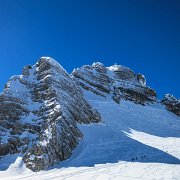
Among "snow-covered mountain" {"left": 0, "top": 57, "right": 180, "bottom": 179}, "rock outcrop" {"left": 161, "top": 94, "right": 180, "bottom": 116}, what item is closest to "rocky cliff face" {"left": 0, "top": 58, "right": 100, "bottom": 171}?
"snow-covered mountain" {"left": 0, "top": 57, "right": 180, "bottom": 179}

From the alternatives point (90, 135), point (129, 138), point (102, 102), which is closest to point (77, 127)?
point (90, 135)

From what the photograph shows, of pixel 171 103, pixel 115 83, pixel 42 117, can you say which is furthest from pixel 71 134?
pixel 115 83

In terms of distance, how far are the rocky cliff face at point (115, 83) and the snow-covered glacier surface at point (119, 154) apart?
66.4 ft

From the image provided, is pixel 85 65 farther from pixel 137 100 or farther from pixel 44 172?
pixel 44 172

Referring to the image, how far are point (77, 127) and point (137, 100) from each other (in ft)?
143

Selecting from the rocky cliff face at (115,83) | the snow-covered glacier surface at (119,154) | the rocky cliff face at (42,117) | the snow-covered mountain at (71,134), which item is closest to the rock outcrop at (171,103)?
the rocky cliff face at (115,83)

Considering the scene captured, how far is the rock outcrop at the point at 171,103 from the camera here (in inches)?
3364

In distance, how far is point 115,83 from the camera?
93.6m

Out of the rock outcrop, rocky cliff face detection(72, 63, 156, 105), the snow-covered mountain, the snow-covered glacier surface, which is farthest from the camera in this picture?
the rock outcrop

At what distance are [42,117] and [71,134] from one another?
6440mm

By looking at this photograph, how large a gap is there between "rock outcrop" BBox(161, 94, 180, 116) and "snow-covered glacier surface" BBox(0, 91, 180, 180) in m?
20.9

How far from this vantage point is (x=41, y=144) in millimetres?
38500

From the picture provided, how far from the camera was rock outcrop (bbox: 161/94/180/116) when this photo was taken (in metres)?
85.4

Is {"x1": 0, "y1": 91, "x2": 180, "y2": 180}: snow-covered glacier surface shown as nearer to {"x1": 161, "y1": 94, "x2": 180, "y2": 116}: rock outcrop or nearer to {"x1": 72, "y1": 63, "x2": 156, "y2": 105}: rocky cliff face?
{"x1": 72, "y1": 63, "x2": 156, "y2": 105}: rocky cliff face
